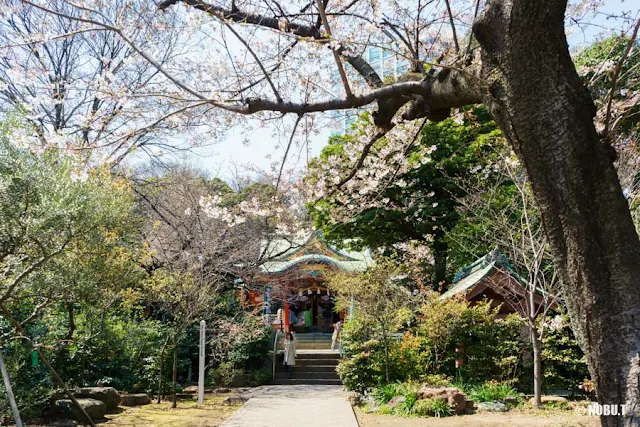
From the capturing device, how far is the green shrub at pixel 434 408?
8172mm

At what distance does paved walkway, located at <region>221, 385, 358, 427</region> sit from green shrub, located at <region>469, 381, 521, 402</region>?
2.31 metres

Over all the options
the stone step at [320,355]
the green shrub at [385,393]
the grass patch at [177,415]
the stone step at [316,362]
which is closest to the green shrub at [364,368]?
the green shrub at [385,393]

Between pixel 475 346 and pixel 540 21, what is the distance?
9.35m

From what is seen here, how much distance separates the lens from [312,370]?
15453 millimetres

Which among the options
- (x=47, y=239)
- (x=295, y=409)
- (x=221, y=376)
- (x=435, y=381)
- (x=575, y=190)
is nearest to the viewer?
(x=575, y=190)

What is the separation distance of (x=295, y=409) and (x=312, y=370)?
613 cm

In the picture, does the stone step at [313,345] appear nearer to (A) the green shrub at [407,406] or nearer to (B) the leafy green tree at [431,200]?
(B) the leafy green tree at [431,200]

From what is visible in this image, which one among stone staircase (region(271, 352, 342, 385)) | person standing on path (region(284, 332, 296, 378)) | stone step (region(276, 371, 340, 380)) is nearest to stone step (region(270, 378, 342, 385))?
stone staircase (region(271, 352, 342, 385))

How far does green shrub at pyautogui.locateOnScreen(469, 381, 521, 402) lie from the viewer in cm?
918

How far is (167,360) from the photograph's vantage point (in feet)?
40.3

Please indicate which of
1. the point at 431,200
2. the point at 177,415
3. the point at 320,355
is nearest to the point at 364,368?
the point at 177,415

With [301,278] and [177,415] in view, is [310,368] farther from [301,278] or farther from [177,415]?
[177,415]

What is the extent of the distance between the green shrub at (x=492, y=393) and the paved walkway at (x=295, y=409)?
231 cm

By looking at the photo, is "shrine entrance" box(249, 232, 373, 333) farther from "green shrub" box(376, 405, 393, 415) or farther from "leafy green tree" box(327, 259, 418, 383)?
"green shrub" box(376, 405, 393, 415)
